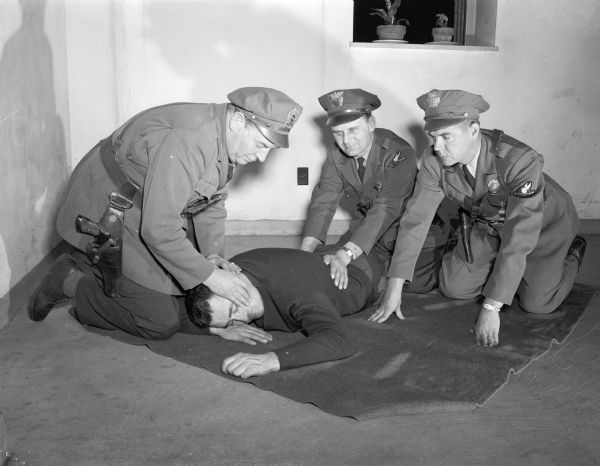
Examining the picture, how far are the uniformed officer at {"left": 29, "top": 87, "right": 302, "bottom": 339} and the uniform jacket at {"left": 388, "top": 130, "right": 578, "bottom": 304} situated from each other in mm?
792

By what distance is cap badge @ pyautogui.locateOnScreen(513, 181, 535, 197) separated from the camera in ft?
8.89

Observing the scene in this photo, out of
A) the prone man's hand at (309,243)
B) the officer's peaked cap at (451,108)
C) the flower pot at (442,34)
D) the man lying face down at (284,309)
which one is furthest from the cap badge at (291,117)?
the flower pot at (442,34)

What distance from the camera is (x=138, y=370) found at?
8.11ft

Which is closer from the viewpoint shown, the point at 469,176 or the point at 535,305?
the point at 469,176

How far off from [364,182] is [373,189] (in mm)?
54

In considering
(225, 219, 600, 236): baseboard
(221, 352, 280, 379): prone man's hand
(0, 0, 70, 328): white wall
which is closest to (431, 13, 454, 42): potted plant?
(225, 219, 600, 236): baseboard

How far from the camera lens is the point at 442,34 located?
4.41 metres

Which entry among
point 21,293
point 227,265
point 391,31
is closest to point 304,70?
point 391,31

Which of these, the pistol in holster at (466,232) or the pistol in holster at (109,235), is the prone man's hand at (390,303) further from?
the pistol in holster at (109,235)

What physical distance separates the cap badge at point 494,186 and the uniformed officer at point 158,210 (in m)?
0.90

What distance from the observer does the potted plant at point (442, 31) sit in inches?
173

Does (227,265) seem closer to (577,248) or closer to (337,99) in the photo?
(337,99)

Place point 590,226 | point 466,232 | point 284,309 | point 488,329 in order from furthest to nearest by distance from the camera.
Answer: point 590,226
point 466,232
point 488,329
point 284,309

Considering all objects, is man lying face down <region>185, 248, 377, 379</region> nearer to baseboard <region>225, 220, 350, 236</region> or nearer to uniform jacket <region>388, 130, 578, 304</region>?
uniform jacket <region>388, 130, 578, 304</region>
